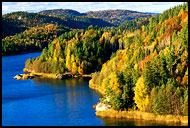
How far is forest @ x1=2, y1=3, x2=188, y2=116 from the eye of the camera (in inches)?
2030

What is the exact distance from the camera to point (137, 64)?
64.8 meters

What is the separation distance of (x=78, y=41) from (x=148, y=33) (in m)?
23.4

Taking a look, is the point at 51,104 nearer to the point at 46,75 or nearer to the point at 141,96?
the point at 141,96

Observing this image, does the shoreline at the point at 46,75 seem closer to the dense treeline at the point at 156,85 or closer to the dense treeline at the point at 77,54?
the dense treeline at the point at 77,54

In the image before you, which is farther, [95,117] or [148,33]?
[148,33]

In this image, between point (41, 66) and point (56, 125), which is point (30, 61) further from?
point (56, 125)

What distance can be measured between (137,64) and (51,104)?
1761 cm

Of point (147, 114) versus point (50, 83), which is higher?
point (147, 114)

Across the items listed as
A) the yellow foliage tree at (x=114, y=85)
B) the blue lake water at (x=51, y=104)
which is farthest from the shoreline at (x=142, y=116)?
the yellow foliage tree at (x=114, y=85)

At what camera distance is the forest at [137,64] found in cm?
5157

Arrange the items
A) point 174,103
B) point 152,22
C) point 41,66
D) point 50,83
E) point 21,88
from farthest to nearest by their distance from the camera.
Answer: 1. point 152,22
2. point 41,66
3. point 50,83
4. point 21,88
5. point 174,103

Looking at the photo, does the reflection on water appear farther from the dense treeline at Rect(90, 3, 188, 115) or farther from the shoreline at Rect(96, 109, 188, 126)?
the dense treeline at Rect(90, 3, 188, 115)

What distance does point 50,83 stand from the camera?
8706cm

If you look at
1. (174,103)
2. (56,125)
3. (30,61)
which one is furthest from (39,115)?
(30,61)
